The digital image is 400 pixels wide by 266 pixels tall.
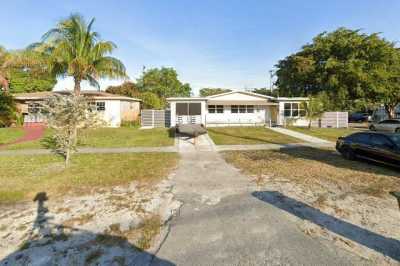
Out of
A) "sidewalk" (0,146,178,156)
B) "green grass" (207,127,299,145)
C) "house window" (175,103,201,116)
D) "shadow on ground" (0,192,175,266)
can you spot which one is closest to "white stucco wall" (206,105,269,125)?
"house window" (175,103,201,116)

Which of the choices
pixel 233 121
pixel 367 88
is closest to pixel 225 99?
pixel 233 121

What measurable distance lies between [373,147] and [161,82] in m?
42.9

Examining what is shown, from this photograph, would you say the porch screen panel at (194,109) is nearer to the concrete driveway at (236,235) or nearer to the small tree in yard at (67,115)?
the small tree in yard at (67,115)

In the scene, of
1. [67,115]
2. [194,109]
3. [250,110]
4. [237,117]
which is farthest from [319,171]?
[250,110]

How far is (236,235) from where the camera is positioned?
3.67m

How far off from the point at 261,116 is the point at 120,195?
22.0m

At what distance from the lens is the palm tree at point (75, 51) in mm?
15297

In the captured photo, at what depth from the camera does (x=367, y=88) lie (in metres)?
25.3

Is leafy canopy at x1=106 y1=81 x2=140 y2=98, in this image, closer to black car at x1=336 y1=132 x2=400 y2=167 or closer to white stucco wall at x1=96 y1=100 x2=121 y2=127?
white stucco wall at x1=96 y1=100 x2=121 y2=127

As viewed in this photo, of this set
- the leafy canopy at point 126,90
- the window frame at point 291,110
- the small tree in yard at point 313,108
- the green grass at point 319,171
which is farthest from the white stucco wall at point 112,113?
the small tree in yard at point 313,108

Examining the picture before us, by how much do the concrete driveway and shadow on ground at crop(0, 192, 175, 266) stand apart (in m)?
0.48

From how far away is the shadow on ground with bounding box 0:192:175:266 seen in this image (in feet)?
10.0

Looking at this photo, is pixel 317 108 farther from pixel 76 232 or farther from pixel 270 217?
pixel 76 232

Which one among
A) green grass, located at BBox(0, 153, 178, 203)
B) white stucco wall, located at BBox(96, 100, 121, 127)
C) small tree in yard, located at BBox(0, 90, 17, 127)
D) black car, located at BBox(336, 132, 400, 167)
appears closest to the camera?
green grass, located at BBox(0, 153, 178, 203)
